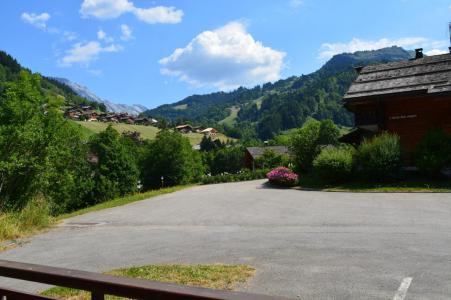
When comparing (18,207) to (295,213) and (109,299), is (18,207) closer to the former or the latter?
(295,213)

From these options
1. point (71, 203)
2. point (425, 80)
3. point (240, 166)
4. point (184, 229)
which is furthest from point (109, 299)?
point (240, 166)

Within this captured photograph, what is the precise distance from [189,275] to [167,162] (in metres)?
57.4

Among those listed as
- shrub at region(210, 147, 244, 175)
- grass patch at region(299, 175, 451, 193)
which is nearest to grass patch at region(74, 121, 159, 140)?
shrub at region(210, 147, 244, 175)

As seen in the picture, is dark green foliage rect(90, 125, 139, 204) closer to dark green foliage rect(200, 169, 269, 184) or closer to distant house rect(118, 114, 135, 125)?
dark green foliage rect(200, 169, 269, 184)

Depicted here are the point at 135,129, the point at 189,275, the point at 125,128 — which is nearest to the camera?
the point at 189,275

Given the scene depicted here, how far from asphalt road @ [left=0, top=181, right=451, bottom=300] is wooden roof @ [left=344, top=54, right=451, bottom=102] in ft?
33.1

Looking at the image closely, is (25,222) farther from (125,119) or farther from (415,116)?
(125,119)

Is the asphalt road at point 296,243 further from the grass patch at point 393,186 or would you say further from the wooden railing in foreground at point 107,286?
the wooden railing in foreground at point 107,286

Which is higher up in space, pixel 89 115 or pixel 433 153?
pixel 89 115

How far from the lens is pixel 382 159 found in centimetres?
2241

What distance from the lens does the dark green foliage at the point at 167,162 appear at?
6412cm

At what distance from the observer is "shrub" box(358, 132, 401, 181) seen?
73.6ft

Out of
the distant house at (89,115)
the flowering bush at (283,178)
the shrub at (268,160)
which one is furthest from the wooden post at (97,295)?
the distant house at (89,115)

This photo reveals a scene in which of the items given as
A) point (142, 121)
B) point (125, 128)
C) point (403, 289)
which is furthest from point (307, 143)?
point (142, 121)
